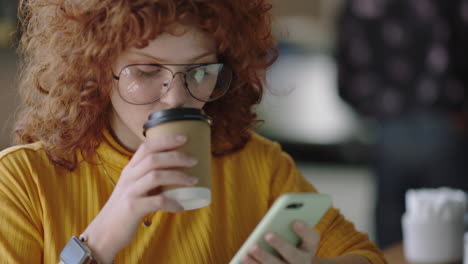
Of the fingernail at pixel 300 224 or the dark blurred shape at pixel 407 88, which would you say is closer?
the fingernail at pixel 300 224

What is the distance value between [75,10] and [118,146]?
0.96 feet

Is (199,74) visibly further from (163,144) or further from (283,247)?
(283,247)

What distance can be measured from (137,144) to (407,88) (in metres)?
1.94

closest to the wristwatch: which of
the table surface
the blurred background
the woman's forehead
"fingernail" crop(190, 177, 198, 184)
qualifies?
"fingernail" crop(190, 177, 198, 184)

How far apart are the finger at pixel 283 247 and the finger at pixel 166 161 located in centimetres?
16

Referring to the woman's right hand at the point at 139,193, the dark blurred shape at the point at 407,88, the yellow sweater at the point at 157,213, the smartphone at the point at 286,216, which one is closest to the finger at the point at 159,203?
the woman's right hand at the point at 139,193

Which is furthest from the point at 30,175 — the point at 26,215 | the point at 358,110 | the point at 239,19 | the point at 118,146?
the point at 358,110

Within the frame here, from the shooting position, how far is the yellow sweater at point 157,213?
1.18m

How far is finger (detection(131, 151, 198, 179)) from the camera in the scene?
0.97 metres

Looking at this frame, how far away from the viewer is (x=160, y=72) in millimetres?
1143

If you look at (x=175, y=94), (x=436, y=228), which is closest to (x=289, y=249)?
(x=175, y=94)

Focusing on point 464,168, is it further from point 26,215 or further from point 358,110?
point 26,215

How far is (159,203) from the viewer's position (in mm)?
989

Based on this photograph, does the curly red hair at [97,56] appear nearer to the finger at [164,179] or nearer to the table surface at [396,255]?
the finger at [164,179]
